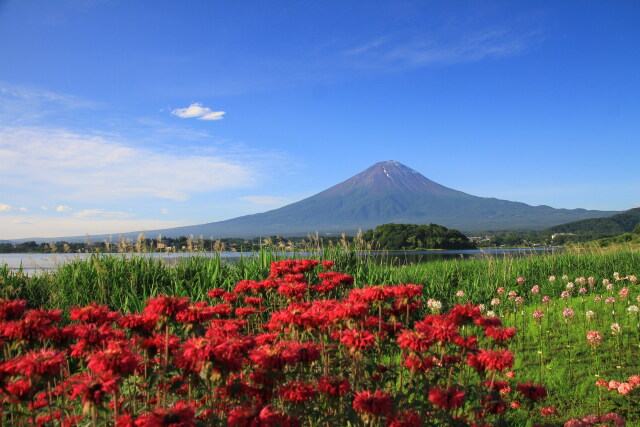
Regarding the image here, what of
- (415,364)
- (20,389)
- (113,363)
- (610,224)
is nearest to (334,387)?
(415,364)

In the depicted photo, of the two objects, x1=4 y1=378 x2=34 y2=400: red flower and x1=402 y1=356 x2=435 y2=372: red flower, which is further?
x1=402 y1=356 x2=435 y2=372: red flower

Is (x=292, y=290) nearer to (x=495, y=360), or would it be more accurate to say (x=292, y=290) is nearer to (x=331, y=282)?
(x=331, y=282)

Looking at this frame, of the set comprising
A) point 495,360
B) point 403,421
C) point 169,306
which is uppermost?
point 169,306

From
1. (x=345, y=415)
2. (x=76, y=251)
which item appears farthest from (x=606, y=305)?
(x=76, y=251)

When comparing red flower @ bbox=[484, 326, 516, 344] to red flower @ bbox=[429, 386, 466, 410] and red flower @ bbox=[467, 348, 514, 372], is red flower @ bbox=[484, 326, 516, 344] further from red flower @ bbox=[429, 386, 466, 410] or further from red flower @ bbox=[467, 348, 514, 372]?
red flower @ bbox=[429, 386, 466, 410]

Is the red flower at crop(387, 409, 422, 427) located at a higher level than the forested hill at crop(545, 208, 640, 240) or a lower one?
lower

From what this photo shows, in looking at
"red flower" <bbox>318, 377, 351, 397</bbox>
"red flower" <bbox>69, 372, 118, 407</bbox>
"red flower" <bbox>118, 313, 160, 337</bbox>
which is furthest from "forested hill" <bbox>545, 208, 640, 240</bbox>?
"red flower" <bbox>69, 372, 118, 407</bbox>

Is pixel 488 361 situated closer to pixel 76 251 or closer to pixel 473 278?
pixel 473 278

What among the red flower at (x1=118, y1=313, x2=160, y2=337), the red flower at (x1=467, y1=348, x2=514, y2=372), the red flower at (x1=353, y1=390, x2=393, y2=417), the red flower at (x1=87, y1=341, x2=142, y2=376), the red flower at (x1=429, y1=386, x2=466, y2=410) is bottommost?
the red flower at (x1=429, y1=386, x2=466, y2=410)

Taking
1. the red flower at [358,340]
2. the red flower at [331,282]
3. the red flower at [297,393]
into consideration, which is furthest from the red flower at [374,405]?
the red flower at [331,282]

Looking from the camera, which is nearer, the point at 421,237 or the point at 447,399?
the point at 447,399

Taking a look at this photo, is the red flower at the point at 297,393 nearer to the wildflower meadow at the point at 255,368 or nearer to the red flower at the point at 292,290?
the wildflower meadow at the point at 255,368

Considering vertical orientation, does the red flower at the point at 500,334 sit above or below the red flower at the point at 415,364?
above

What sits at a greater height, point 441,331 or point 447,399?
point 441,331
